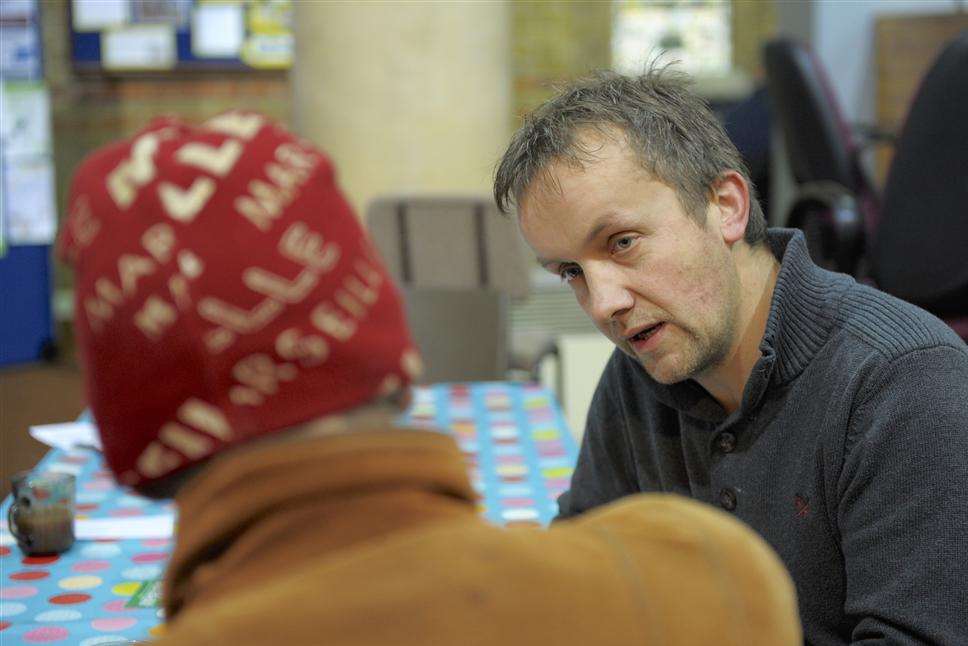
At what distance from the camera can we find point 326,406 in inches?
25.9

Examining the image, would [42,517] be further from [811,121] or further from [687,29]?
[687,29]

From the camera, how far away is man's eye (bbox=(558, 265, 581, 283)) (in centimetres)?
133

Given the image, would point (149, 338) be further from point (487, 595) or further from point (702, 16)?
point (702, 16)

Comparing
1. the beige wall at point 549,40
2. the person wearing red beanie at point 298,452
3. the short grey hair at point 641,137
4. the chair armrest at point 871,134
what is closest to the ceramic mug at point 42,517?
the short grey hair at point 641,137

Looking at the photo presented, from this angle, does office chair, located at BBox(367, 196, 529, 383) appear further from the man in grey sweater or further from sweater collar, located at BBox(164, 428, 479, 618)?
sweater collar, located at BBox(164, 428, 479, 618)

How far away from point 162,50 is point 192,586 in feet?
21.2

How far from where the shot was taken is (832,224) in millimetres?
3430

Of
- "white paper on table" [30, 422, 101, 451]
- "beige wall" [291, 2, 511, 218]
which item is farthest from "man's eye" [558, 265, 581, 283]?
"beige wall" [291, 2, 511, 218]

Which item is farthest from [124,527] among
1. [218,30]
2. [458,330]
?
[218,30]

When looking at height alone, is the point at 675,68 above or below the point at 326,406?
above

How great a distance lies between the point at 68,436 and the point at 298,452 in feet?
5.83

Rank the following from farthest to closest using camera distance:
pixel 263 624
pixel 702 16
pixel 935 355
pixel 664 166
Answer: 1. pixel 702 16
2. pixel 664 166
3. pixel 935 355
4. pixel 263 624

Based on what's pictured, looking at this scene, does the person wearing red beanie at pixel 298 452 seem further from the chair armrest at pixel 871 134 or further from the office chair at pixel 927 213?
the chair armrest at pixel 871 134

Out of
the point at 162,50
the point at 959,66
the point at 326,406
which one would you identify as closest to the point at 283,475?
the point at 326,406
